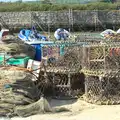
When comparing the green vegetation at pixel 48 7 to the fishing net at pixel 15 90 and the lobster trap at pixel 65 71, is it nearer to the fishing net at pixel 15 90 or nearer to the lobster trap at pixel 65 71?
the lobster trap at pixel 65 71

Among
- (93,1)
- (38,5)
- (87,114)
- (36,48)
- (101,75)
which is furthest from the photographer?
(93,1)

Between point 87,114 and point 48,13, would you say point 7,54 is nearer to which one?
point 87,114

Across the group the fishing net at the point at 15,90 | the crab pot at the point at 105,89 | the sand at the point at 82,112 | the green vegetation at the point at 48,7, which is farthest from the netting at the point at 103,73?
the green vegetation at the point at 48,7

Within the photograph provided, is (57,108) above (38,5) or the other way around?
the other way around

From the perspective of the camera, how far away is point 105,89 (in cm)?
1423

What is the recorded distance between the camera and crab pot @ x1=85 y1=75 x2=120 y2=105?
46.6 ft

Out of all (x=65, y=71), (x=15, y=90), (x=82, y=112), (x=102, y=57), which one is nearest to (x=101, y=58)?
(x=102, y=57)

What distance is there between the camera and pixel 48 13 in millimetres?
55438

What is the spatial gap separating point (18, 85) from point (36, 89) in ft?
2.65

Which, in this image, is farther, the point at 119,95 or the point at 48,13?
the point at 48,13

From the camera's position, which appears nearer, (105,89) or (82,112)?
(82,112)

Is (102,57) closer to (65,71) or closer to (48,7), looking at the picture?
(65,71)

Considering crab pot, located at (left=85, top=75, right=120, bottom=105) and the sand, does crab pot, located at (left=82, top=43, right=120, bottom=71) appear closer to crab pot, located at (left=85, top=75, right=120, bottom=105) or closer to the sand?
crab pot, located at (left=85, top=75, right=120, bottom=105)

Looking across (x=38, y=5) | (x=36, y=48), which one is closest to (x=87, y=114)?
(x=36, y=48)
